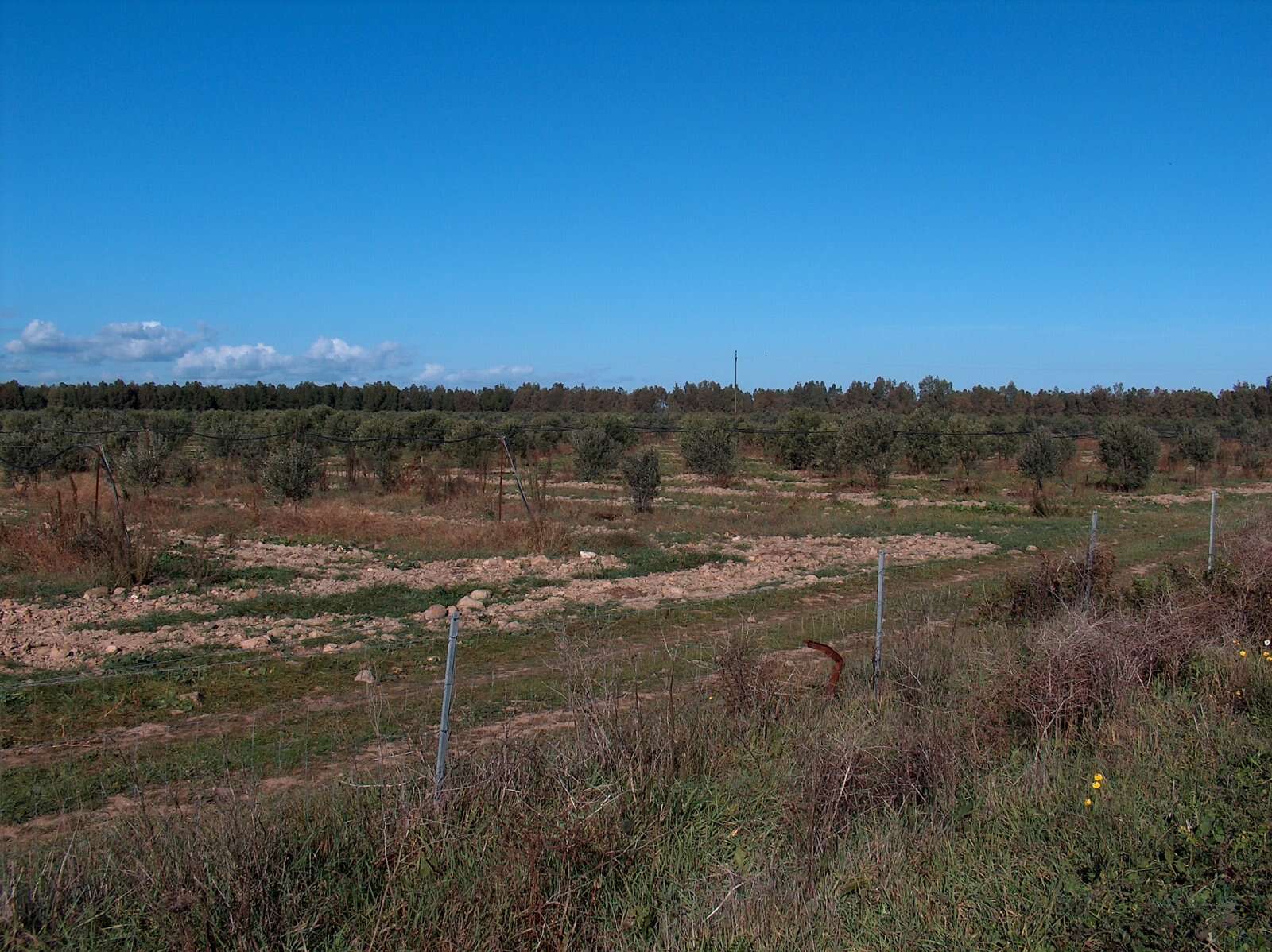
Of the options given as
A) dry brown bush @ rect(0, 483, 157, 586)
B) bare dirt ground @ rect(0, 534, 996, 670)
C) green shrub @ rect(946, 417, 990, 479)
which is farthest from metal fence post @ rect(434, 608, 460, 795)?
green shrub @ rect(946, 417, 990, 479)

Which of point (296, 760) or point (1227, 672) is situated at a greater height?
point (1227, 672)

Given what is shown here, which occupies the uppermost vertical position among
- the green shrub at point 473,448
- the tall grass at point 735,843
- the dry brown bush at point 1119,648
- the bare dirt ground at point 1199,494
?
the green shrub at point 473,448

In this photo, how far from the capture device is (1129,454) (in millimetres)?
37938

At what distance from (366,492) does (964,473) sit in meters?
26.6

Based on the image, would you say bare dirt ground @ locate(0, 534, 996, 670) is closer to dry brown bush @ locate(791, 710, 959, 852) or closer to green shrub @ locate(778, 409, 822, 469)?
dry brown bush @ locate(791, 710, 959, 852)

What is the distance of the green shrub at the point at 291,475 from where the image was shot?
27.5 meters

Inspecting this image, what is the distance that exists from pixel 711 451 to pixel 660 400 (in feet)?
272

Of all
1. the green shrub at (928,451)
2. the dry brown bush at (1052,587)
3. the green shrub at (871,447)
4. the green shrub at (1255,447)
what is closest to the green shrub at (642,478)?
the green shrub at (871,447)

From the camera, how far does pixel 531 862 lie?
4250 millimetres

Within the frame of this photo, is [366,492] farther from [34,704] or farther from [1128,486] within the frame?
[1128,486]

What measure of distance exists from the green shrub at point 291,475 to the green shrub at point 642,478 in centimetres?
904

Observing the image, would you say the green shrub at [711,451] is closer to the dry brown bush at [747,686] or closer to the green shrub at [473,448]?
the green shrub at [473,448]

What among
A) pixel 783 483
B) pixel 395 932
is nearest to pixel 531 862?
pixel 395 932

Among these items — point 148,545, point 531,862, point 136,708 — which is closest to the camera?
point 531,862
